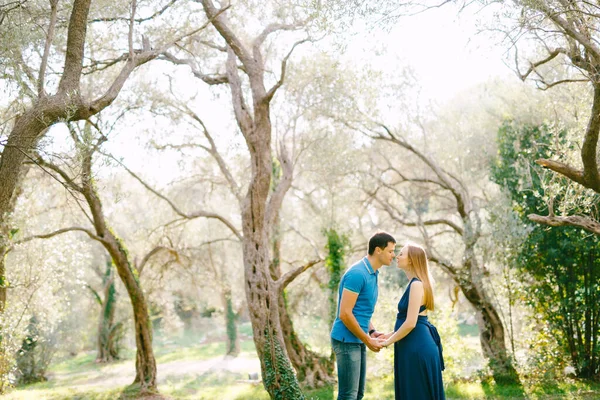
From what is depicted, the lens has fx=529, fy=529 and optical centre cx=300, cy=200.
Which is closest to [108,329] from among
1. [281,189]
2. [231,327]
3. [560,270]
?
[231,327]

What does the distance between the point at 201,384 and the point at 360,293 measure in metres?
12.8

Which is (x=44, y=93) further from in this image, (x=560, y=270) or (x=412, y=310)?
(x=560, y=270)

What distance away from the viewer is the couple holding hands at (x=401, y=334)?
4586 millimetres

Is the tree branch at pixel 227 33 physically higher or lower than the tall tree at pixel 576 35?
higher

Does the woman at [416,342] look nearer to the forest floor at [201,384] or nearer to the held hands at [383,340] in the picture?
the held hands at [383,340]

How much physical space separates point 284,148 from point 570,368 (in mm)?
8026

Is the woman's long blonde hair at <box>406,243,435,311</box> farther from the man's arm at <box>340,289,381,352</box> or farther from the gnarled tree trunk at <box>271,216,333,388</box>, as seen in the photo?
the gnarled tree trunk at <box>271,216,333,388</box>

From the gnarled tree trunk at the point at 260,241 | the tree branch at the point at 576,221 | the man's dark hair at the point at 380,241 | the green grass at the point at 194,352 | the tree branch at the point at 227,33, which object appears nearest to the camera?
the man's dark hair at the point at 380,241

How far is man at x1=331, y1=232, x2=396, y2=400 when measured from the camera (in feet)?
15.3

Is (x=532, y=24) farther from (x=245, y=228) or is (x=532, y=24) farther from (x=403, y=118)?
(x=403, y=118)

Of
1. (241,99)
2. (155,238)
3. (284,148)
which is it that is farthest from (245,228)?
(155,238)

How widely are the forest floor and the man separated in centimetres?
594

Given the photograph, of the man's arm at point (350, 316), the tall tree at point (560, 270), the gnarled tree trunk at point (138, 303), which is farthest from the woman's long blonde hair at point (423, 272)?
the gnarled tree trunk at point (138, 303)

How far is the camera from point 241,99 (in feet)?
33.6
